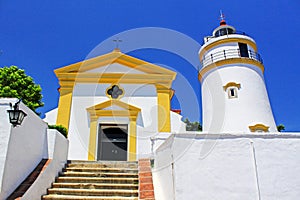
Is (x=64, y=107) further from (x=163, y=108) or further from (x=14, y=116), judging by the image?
(x=14, y=116)

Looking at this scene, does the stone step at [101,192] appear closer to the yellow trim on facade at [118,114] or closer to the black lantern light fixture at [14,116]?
the black lantern light fixture at [14,116]

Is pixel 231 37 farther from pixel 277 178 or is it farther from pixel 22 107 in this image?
pixel 22 107

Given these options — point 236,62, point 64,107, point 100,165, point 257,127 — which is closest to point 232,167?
point 100,165

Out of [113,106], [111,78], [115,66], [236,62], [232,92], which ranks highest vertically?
[236,62]

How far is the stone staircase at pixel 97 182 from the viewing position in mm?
5906

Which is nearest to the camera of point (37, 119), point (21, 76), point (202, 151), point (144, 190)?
point (202, 151)

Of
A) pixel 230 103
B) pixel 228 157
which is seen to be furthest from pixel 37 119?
pixel 230 103

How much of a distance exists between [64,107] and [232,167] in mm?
9009

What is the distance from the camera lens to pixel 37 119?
6.59 metres

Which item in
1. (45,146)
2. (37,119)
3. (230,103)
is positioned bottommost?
(45,146)

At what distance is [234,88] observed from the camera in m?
12.9

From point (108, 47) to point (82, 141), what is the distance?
558 cm

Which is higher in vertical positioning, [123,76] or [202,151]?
[123,76]

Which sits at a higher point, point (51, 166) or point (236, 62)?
point (236, 62)
